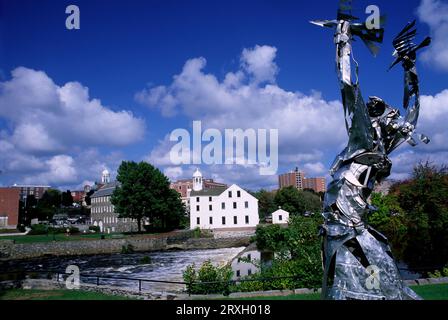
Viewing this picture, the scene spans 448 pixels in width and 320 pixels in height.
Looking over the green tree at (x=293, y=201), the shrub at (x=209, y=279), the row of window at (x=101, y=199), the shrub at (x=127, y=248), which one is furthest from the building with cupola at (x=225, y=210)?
the shrub at (x=209, y=279)

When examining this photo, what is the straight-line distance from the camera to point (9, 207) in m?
79.1

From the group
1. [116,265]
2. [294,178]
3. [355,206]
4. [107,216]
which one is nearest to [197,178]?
[107,216]

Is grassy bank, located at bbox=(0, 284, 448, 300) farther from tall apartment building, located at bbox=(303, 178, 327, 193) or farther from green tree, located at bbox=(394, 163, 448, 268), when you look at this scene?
tall apartment building, located at bbox=(303, 178, 327, 193)

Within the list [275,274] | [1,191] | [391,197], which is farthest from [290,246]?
[1,191]

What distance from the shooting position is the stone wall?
52.3 meters

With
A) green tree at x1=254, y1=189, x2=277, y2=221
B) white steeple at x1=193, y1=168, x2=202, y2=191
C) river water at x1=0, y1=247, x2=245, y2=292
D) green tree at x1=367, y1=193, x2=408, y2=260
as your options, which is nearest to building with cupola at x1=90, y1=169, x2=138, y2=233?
white steeple at x1=193, y1=168, x2=202, y2=191

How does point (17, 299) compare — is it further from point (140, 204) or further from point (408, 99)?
point (140, 204)

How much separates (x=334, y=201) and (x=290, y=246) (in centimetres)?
1253

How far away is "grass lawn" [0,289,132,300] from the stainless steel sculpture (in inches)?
384

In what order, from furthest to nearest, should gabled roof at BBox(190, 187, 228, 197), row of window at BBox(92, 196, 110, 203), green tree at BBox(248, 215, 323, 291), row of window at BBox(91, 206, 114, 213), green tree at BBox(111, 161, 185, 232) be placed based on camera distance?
row of window at BBox(92, 196, 110, 203)
row of window at BBox(91, 206, 114, 213)
gabled roof at BBox(190, 187, 228, 197)
green tree at BBox(111, 161, 185, 232)
green tree at BBox(248, 215, 323, 291)

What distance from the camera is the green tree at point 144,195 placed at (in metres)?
72.1

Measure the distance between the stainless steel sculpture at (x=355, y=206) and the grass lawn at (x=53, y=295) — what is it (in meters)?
9.76
